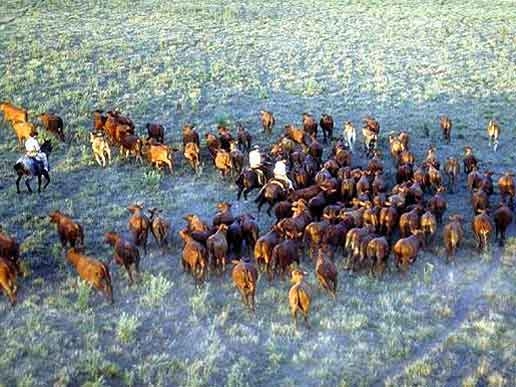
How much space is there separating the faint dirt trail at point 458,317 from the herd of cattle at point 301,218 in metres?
0.75

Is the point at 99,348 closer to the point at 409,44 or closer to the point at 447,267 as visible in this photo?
the point at 447,267

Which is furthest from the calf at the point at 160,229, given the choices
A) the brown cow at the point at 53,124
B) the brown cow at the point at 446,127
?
the brown cow at the point at 446,127

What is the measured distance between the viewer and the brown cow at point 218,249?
43.7ft

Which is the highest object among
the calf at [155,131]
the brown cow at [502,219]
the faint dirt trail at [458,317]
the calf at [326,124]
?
the calf at [155,131]

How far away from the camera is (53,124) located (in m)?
20.3

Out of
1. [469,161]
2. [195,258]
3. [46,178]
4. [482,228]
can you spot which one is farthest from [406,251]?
[46,178]

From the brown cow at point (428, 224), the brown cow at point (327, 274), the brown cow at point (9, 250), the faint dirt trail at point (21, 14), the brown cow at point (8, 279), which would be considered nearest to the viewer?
the brown cow at point (8, 279)

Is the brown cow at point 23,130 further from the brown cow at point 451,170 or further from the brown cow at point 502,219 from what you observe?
the brown cow at point 502,219

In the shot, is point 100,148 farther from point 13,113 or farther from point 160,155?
point 13,113

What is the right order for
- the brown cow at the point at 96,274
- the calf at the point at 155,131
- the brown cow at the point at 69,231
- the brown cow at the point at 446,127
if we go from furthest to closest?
the brown cow at the point at 446,127
the calf at the point at 155,131
the brown cow at the point at 69,231
the brown cow at the point at 96,274

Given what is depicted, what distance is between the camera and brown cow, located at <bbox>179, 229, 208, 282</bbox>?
42.9 feet

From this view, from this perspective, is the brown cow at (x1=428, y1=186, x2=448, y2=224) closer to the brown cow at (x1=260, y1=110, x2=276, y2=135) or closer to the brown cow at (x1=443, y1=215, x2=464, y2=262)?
the brown cow at (x1=443, y1=215, x2=464, y2=262)

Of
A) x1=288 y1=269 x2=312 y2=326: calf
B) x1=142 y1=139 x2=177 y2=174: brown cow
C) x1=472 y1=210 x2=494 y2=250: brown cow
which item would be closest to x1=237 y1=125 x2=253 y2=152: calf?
x1=142 y1=139 x2=177 y2=174: brown cow

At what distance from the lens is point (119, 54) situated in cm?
2842
